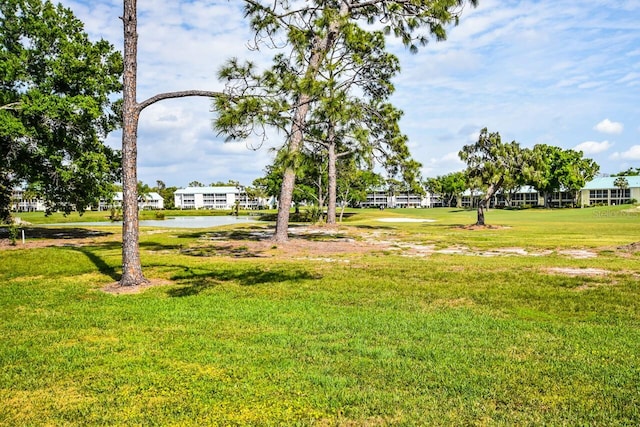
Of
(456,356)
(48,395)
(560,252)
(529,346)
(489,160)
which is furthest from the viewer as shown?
(489,160)

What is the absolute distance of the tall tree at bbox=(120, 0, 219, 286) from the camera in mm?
10047

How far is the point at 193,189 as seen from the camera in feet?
546

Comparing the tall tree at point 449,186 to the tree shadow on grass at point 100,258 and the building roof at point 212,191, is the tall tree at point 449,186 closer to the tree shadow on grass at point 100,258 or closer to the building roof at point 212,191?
the building roof at point 212,191

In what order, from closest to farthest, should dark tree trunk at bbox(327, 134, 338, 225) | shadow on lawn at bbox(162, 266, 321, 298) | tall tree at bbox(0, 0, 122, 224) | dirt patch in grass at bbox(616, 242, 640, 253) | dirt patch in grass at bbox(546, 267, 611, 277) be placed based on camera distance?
shadow on lawn at bbox(162, 266, 321, 298) → dirt patch in grass at bbox(546, 267, 611, 277) → dirt patch in grass at bbox(616, 242, 640, 253) → tall tree at bbox(0, 0, 122, 224) → dark tree trunk at bbox(327, 134, 338, 225)

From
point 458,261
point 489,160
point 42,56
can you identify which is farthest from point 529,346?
point 489,160

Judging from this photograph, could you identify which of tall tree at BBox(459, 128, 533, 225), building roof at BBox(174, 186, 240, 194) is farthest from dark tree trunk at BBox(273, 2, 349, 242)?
building roof at BBox(174, 186, 240, 194)

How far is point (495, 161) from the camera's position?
3256 centimetres

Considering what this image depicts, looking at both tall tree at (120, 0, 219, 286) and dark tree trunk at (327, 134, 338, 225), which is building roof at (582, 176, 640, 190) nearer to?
dark tree trunk at (327, 134, 338, 225)

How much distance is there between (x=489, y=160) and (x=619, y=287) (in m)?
24.7

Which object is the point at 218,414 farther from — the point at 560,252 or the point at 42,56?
the point at 42,56

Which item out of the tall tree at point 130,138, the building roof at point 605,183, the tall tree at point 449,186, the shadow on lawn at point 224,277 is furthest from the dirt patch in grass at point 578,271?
the tall tree at point 449,186

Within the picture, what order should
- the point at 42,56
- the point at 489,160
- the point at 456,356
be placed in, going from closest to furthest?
the point at 456,356, the point at 42,56, the point at 489,160

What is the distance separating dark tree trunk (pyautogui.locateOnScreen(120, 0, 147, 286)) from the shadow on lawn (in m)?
1.10

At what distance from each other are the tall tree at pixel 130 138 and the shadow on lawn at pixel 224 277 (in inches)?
43.6
